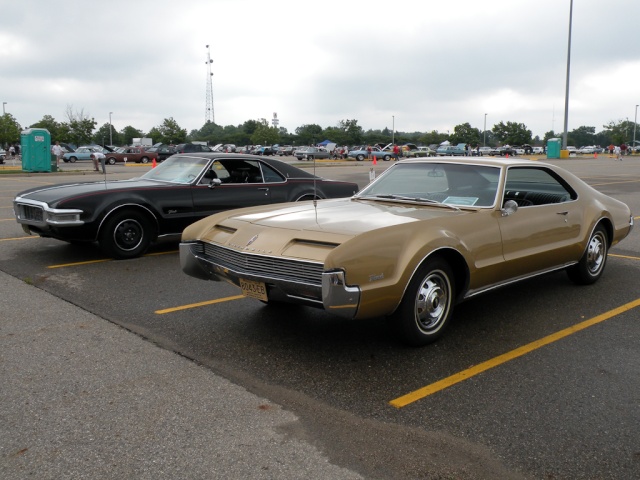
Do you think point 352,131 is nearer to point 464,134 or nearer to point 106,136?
point 464,134

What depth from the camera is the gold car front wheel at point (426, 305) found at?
14.0ft

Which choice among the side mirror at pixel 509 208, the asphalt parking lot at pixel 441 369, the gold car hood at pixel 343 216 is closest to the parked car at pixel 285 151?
the asphalt parking lot at pixel 441 369

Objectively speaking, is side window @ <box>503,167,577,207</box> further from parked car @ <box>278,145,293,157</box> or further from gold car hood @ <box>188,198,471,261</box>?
parked car @ <box>278,145,293,157</box>

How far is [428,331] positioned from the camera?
14.9 feet

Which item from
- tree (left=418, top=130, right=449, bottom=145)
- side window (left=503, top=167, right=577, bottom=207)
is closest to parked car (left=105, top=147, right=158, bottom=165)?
side window (left=503, top=167, right=577, bottom=207)

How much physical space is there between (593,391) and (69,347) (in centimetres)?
363

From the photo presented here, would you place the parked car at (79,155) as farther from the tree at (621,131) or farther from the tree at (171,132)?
the tree at (621,131)

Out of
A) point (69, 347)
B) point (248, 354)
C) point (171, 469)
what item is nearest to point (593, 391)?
point (248, 354)

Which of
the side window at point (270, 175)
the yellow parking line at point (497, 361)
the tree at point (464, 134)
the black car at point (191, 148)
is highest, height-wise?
the tree at point (464, 134)

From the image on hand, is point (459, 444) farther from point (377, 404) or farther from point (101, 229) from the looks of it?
point (101, 229)

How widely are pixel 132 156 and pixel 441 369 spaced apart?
4600 cm

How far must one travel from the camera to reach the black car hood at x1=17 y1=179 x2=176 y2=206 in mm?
7535

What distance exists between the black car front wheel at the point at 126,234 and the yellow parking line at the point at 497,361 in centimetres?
511

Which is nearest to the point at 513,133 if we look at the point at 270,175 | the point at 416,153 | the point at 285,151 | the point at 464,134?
the point at 464,134
